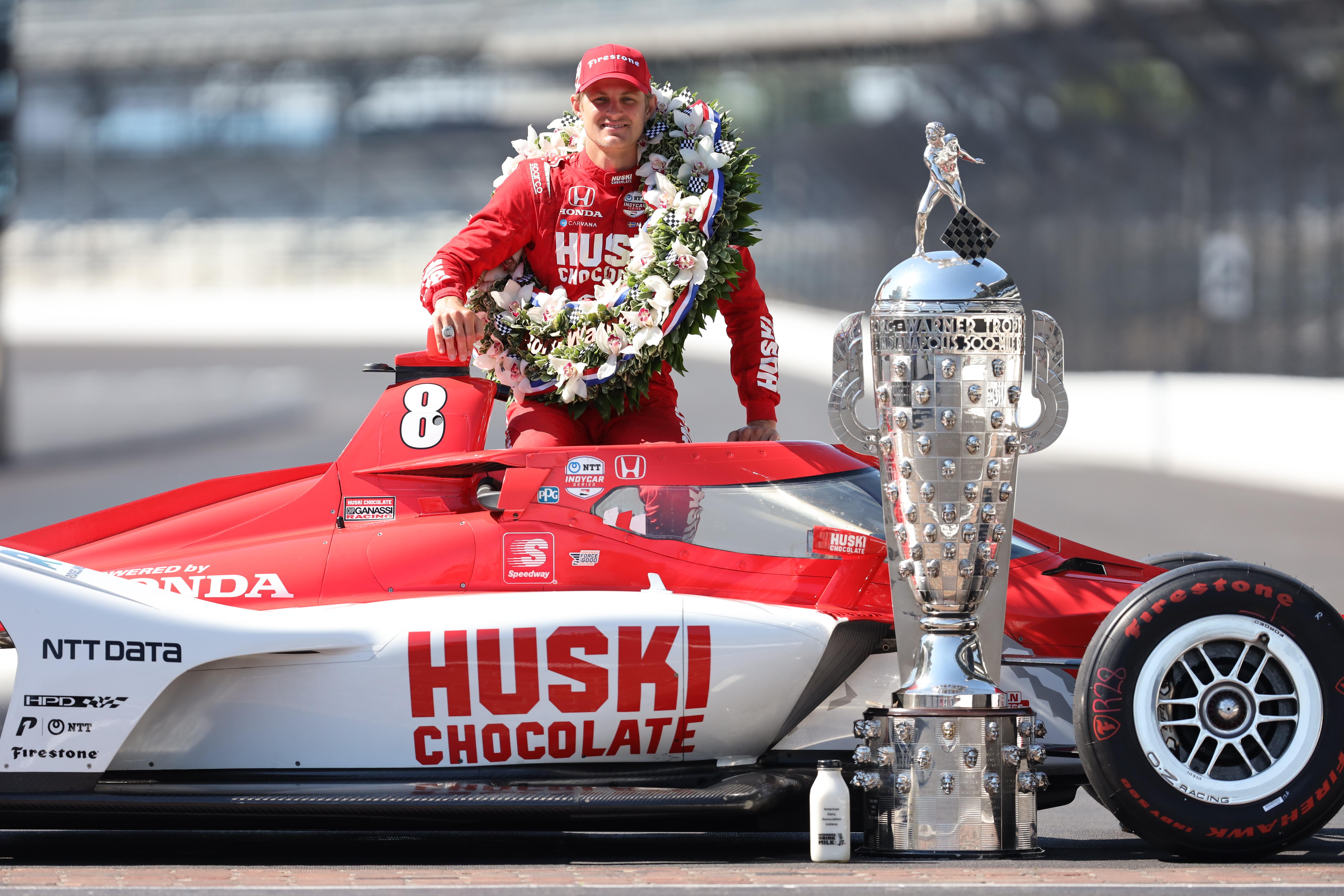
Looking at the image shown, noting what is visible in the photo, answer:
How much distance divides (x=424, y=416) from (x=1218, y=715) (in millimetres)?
2516

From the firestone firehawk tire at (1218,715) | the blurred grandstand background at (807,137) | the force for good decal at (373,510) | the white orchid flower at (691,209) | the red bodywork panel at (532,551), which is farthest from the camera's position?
the blurred grandstand background at (807,137)

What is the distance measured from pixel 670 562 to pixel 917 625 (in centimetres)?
74

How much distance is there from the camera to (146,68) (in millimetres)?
61500

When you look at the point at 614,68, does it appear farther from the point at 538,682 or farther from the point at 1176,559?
the point at 1176,559

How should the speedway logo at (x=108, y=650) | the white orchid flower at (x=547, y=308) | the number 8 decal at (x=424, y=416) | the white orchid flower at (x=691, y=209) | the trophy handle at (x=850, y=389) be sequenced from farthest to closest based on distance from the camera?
the white orchid flower at (x=547, y=308) < the white orchid flower at (x=691, y=209) < the number 8 decal at (x=424, y=416) < the trophy handle at (x=850, y=389) < the speedway logo at (x=108, y=650)

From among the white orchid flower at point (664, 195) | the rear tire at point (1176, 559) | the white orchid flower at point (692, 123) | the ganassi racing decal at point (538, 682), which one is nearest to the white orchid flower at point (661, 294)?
→ the white orchid flower at point (664, 195)

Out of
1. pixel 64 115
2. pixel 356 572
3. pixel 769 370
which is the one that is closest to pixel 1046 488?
pixel 769 370

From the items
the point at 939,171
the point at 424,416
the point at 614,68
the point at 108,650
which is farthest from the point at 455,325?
the point at 939,171

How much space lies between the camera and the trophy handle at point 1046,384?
478 cm

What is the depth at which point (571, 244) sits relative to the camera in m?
5.69

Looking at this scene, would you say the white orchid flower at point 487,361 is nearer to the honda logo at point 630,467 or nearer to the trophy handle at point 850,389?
the honda logo at point 630,467

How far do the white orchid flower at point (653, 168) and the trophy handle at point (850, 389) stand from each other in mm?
1070

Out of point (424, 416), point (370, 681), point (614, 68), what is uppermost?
point (614, 68)

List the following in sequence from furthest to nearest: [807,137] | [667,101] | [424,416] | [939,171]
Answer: [807,137]
[667,101]
[424,416]
[939,171]
